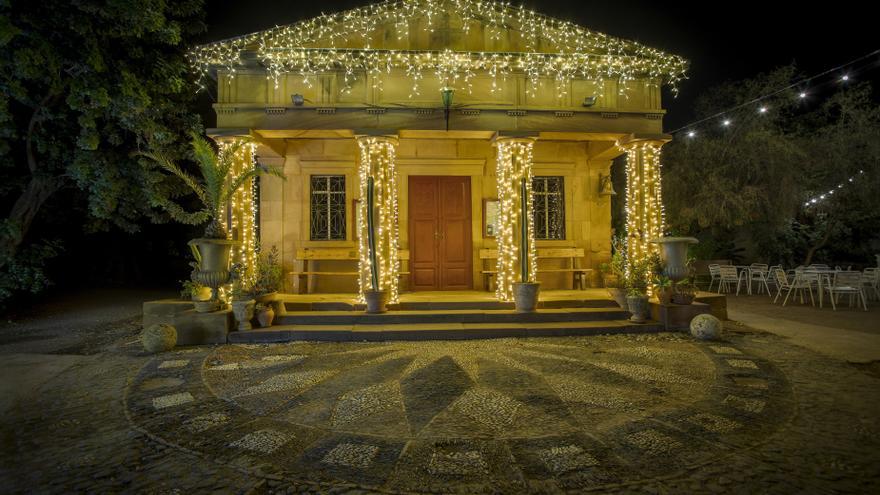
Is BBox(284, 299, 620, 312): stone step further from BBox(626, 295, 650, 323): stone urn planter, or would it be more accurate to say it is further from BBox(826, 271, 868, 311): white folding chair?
BBox(826, 271, 868, 311): white folding chair

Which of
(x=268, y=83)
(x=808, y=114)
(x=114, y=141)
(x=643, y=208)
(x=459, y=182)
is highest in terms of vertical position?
(x=808, y=114)

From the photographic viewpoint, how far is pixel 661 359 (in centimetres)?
561

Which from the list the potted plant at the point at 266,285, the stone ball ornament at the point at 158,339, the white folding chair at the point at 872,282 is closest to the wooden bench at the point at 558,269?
the potted plant at the point at 266,285

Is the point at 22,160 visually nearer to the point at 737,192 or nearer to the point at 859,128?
the point at 737,192

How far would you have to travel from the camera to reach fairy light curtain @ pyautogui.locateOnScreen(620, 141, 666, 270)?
8602 mm

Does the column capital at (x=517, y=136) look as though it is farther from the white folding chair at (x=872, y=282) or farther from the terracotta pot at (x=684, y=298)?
the white folding chair at (x=872, y=282)

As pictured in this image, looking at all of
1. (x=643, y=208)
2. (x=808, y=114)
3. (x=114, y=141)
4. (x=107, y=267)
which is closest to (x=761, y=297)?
(x=643, y=208)

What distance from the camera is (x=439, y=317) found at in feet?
24.6

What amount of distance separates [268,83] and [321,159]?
214 cm

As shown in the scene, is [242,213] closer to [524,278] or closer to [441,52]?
A: [441,52]

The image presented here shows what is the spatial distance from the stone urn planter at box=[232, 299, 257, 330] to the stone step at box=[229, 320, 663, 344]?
0.17m

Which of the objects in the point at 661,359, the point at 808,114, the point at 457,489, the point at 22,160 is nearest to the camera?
the point at 457,489

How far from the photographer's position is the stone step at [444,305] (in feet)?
25.6

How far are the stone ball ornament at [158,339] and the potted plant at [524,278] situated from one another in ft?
17.9
